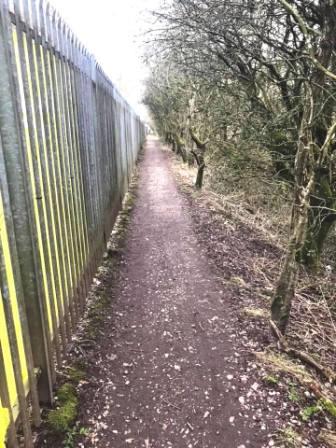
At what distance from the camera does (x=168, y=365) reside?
2.96 meters

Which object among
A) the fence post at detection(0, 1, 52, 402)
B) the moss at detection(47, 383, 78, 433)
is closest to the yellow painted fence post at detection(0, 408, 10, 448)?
the fence post at detection(0, 1, 52, 402)

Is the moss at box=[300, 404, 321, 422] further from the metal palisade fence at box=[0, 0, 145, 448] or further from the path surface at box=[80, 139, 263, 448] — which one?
the metal palisade fence at box=[0, 0, 145, 448]

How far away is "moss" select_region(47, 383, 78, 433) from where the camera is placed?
2232 millimetres

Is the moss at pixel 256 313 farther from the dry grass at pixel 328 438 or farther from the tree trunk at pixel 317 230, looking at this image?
the tree trunk at pixel 317 230

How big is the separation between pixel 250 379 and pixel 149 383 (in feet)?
2.85

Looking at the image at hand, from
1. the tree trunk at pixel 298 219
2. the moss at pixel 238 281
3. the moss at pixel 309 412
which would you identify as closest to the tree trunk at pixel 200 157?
the moss at pixel 238 281

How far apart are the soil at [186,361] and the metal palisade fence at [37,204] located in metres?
0.51

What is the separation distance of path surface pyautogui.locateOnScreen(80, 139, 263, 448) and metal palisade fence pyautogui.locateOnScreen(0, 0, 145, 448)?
498mm

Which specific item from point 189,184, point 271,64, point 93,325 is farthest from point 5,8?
point 189,184

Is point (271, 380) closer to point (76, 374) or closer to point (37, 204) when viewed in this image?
point (76, 374)

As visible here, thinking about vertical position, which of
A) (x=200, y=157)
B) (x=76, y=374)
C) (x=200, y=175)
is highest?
(x=200, y=157)

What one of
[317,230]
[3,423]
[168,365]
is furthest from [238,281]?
[3,423]

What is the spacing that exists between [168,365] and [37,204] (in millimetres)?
1833

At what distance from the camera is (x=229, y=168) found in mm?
8633
